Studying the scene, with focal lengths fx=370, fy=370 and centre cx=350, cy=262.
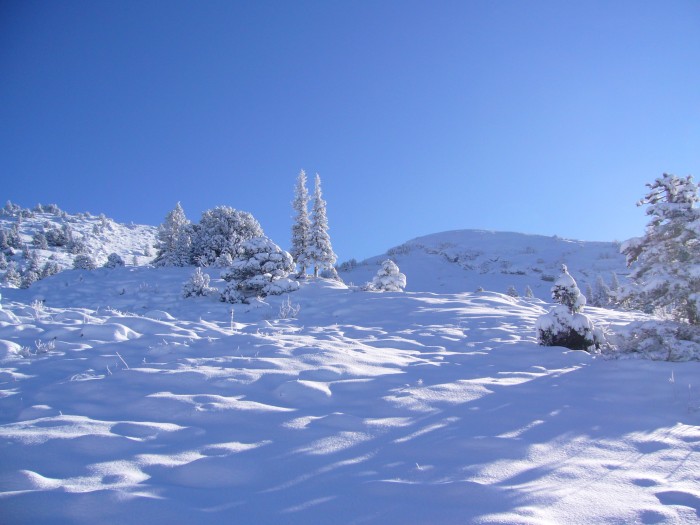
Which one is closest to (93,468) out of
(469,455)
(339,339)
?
(469,455)

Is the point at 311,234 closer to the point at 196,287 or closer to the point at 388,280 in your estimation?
the point at 388,280

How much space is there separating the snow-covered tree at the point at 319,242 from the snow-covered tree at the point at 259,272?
6376 millimetres

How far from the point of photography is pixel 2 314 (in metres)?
8.29

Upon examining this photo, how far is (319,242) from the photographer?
25.7m

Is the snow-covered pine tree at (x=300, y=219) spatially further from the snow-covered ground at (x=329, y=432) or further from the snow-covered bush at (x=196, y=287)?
the snow-covered ground at (x=329, y=432)

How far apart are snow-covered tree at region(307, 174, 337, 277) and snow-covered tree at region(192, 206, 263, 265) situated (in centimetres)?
603

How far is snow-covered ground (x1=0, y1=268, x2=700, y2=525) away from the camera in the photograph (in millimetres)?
2598

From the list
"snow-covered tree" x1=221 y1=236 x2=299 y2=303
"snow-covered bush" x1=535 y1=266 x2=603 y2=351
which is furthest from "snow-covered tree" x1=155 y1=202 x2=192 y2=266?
"snow-covered bush" x1=535 y1=266 x2=603 y2=351

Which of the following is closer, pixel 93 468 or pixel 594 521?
pixel 594 521

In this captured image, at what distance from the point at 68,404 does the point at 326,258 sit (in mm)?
21371

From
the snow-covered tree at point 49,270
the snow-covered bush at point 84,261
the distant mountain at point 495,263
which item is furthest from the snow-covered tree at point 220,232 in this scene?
the distant mountain at point 495,263

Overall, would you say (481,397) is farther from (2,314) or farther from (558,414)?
(2,314)

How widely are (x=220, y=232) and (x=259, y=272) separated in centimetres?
1341

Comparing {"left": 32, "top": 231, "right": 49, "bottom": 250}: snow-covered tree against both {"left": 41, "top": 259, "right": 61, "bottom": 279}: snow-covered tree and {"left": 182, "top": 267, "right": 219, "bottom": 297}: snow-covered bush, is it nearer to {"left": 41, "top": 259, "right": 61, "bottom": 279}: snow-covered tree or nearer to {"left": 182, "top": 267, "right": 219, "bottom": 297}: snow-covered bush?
{"left": 41, "top": 259, "right": 61, "bottom": 279}: snow-covered tree
